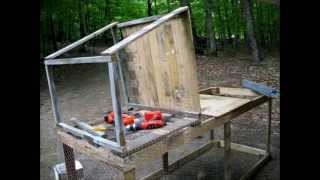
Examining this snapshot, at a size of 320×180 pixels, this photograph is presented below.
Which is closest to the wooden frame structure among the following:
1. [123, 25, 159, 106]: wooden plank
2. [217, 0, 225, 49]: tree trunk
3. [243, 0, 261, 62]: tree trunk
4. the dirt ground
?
[123, 25, 159, 106]: wooden plank

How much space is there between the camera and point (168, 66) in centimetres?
327

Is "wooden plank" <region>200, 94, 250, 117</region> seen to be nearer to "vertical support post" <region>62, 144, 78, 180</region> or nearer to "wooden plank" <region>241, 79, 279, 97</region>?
"wooden plank" <region>241, 79, 279, 97</region>

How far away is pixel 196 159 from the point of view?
17.3ft

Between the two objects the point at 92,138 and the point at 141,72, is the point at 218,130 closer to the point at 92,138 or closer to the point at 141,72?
the point at 141,72

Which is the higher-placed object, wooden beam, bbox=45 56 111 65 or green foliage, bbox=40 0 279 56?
green foliage, bbox=40 0 279 56

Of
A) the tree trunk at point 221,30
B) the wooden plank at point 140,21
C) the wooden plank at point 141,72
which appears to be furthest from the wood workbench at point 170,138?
the tree trunk at point 221,30

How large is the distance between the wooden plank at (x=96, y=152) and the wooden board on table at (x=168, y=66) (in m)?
0.95

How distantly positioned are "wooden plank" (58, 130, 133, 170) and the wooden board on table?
0.95 m

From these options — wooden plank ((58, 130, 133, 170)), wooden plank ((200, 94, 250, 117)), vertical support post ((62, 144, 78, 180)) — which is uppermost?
wooden plank ((200, 94, 250, 117))

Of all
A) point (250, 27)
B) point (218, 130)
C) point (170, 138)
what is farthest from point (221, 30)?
point (170, 138)

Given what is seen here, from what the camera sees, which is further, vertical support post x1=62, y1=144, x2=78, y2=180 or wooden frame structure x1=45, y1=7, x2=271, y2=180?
vertical support post x1=62, y1=144, x2=78, y2=180

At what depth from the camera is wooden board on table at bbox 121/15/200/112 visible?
3.15 m

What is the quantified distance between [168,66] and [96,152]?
3.39 feet

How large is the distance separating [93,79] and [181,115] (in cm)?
881
